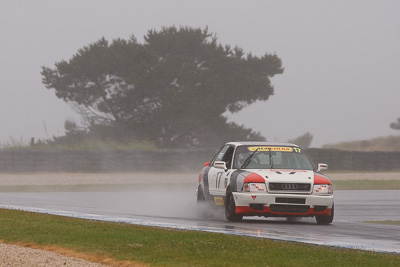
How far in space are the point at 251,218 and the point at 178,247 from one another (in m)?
6.97

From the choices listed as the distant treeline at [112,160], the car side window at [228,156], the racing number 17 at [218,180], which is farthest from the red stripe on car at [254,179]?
the distant treeline at [112,160]

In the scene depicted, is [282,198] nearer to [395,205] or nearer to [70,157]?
[395,205]

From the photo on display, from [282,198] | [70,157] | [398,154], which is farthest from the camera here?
[398,154]

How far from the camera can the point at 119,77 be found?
235ft

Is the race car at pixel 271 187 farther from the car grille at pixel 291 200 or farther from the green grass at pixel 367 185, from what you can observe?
the green grass at pixel 367 185

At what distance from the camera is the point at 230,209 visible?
1673 centimetres

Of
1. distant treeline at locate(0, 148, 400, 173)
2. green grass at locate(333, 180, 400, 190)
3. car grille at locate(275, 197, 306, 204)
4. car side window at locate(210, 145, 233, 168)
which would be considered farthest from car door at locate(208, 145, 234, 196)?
distant treeline at locate(0, 148, 400, 173)

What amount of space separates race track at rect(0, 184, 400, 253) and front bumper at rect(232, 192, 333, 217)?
0.85 ft

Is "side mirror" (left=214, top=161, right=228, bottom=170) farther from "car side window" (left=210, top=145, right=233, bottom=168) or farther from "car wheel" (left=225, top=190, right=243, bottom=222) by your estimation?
"car side window" (left=210, top=145, right=233, bottom=168)

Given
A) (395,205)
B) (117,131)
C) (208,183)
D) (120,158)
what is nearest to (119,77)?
(117,131)

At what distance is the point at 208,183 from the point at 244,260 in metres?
8.20

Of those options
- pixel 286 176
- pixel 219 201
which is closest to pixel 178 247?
pixel 286 176

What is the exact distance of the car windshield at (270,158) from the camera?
1742 centimetres

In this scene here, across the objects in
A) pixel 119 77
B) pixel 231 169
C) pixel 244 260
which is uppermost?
pixel 119 77
